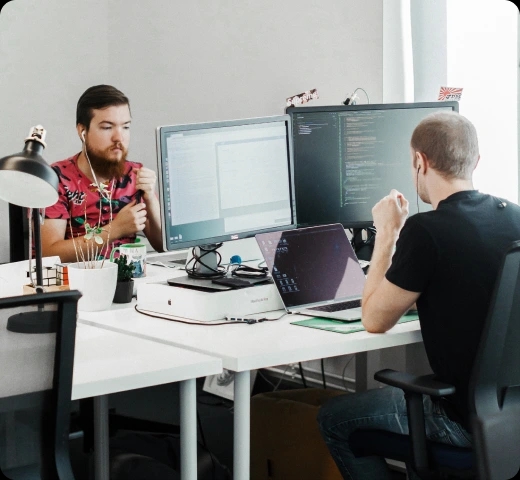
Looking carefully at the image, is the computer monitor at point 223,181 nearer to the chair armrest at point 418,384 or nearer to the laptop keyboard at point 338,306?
the laptop keyboard at point 338,306

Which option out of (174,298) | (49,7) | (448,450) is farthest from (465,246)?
(49,7)

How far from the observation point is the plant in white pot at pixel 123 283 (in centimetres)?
256

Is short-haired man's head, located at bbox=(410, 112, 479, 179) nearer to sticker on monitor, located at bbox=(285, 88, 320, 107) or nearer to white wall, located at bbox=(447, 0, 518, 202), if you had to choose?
sticker on monitor, located at bbox=(285, 88, 320, 107)

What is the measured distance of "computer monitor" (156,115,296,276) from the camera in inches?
91.7

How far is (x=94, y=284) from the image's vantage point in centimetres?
244

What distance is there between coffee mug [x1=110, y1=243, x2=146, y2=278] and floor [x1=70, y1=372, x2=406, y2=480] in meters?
0.82

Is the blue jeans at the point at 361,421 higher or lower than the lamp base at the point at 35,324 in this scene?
lower

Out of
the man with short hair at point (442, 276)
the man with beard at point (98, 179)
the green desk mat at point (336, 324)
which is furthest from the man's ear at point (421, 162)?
the man with beard at point (98, 179)

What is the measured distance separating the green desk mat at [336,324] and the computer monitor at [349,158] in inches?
21.8

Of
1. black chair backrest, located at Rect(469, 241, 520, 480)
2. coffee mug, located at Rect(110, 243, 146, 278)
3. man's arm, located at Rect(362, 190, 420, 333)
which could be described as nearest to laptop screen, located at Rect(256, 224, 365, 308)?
man's arm, located at Rect(362, 190, 420, 333)

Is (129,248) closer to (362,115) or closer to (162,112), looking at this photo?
(362,115)

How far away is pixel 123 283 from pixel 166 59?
2.22 m

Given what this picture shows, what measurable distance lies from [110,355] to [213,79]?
2.59 m

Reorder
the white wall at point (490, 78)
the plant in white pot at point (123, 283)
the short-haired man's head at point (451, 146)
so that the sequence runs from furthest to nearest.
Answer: the white wall at point (490, 78)
the plant in white pot at point (123, 283)
the short-haired man's head at point (451, 146)
